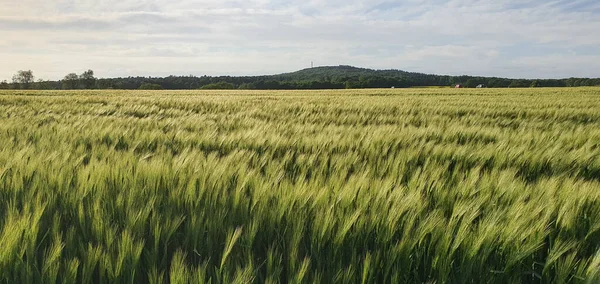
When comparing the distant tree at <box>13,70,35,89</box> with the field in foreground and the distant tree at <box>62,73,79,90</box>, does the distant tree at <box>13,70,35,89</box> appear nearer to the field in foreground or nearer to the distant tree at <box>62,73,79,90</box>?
the distant tree at <box>62,73,79,90</box>

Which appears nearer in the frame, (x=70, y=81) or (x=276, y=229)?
(x=276, y=229)

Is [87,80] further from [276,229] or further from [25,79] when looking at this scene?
[276,229]

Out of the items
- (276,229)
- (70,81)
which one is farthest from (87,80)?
(276,229)

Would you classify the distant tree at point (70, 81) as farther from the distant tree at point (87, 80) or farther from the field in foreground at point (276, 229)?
the field in foreground at point (276, 229)

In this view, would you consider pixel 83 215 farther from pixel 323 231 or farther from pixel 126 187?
pixel 323 231

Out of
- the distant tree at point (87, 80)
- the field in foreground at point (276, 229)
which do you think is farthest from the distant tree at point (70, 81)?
the field in foreground at point (276, 229)

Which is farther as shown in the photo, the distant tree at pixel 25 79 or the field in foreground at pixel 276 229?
the distant tree at pixel 25 79

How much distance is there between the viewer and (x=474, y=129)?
15.0 feet

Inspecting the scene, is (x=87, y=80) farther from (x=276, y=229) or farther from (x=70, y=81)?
(x=276, y=229)

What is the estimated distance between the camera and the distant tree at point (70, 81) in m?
84.5

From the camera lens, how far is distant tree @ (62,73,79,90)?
84500mm

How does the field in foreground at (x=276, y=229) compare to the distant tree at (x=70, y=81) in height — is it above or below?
below

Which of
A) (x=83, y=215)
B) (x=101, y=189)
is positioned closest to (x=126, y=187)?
(x=101, y=189)

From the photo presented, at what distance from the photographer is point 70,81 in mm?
85500
